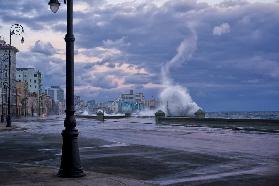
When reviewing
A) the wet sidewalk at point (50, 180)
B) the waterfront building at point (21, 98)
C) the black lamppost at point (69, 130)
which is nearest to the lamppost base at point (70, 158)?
the black lamppost at point (69, 130)

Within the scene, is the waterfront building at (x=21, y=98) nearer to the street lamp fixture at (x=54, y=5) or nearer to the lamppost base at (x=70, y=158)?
the street lamp fixture at (x=54, y=5)

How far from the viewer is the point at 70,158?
11.6 m

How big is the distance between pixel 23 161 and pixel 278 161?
29.6 ft

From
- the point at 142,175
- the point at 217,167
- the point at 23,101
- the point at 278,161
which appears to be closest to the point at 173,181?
the point at 142,175

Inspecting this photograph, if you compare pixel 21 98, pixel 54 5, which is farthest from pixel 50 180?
pixel 21 98

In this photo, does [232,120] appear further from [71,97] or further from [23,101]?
[23,101]

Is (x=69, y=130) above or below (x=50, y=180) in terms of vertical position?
above

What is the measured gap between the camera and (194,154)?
18656 mm

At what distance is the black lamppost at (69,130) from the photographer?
11.6 m

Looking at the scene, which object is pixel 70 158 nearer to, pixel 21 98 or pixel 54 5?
pixel 54 5

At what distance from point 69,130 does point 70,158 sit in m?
0.72

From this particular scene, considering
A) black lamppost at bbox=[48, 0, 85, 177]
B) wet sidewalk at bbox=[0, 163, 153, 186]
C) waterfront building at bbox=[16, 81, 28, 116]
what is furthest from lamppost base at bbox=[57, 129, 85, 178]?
waterfront building at bbox=[16, 81, 28, 116]

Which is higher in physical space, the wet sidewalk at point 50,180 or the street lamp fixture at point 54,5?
the street lamp fixture at point 54,5

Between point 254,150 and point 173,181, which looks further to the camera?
point 254,150
